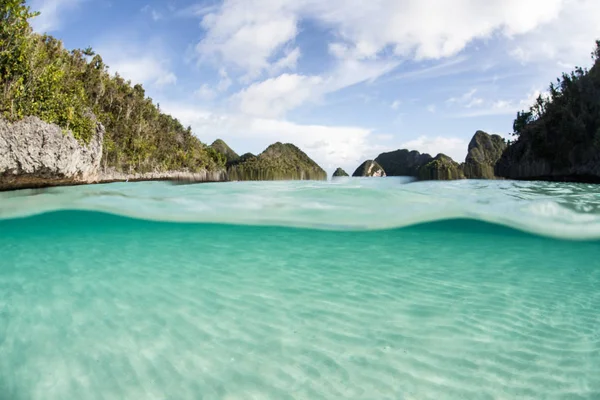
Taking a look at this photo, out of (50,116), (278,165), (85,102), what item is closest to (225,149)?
(278,165)

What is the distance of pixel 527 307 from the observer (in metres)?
4.45

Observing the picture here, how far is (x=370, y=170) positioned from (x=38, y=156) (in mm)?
96663

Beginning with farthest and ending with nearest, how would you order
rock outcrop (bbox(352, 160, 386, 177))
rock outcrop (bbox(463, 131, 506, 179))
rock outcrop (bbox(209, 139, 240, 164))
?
rock outcrop (bbox(352, 160, 386, 177)) → rock outcrop (bbox(209, 139, 240, 164)) → rock outcrop (bbox(463, 131, 506, 179))

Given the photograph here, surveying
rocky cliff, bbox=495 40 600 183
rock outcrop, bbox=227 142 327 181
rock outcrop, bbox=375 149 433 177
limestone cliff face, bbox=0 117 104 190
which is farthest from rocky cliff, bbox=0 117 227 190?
rock outcrop, bbox=375 149 433 177

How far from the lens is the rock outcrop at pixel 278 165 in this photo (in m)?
73.4

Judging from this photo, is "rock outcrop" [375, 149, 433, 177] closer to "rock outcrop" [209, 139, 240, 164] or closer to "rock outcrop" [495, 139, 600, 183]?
"rock outcrop" [209, 139, 240, 164]

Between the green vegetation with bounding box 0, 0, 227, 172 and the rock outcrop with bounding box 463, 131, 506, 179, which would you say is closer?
the green vegetation with bounding box 0, 0, 227, 172

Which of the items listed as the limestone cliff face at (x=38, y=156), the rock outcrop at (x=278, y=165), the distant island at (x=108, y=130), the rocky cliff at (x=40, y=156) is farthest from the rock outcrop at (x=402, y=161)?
the limestone cliff face at (x=38, y=156)

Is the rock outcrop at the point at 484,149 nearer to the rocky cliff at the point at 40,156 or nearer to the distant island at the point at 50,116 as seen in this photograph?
the distant island at the point at 50,116

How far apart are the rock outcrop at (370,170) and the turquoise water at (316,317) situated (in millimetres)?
95693

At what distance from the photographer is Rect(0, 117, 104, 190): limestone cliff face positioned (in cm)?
1212

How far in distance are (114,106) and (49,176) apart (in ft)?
71.0

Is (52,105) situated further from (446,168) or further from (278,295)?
(446,168)

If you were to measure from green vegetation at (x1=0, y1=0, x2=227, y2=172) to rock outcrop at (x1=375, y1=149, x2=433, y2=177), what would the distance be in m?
55.5
